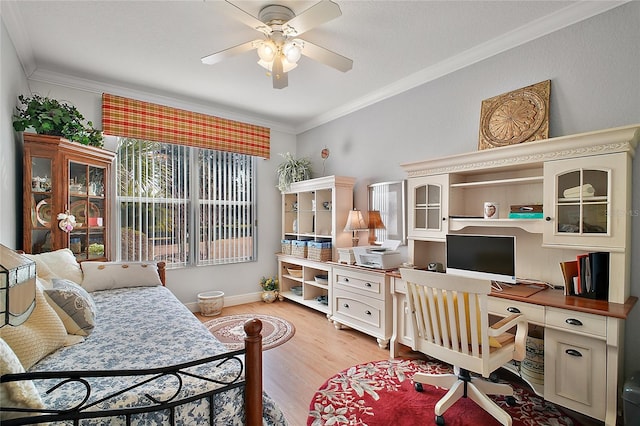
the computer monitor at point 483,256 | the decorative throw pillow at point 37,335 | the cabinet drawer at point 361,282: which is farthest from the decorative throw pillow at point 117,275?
the computer monitor at point 483,256

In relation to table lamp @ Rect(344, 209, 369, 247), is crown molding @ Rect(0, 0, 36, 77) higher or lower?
higher

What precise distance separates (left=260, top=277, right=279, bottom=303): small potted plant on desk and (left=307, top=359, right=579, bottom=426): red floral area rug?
88.0 inches

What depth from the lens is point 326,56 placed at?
2.26 meters

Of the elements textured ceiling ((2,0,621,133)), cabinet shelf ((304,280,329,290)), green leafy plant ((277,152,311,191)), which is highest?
textured ceiling ((2,0,621,133))

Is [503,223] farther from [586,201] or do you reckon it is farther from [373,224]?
[373,224]

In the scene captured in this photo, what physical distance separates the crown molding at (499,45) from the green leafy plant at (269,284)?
2777mm

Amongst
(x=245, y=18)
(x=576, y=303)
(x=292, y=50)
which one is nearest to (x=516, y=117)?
(x=576, y=303)

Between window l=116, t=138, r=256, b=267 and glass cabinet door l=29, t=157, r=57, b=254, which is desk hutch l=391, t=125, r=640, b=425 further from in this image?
glass cabinet door l=29, t=157, r=57, b=254

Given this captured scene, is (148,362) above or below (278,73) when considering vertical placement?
below

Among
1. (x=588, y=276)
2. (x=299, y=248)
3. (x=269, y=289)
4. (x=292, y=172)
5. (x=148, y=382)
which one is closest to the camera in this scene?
(x=148, y=382)

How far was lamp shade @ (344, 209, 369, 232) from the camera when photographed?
358cm

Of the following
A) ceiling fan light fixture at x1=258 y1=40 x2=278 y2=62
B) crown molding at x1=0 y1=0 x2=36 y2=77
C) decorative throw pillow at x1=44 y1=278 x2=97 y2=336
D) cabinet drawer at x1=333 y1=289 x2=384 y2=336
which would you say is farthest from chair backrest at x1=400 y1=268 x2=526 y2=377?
crown molding at x1=0 y1=0 x2=36 y2=77

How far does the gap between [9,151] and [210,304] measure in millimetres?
2469

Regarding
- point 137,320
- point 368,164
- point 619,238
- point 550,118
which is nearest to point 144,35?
point 137,320
